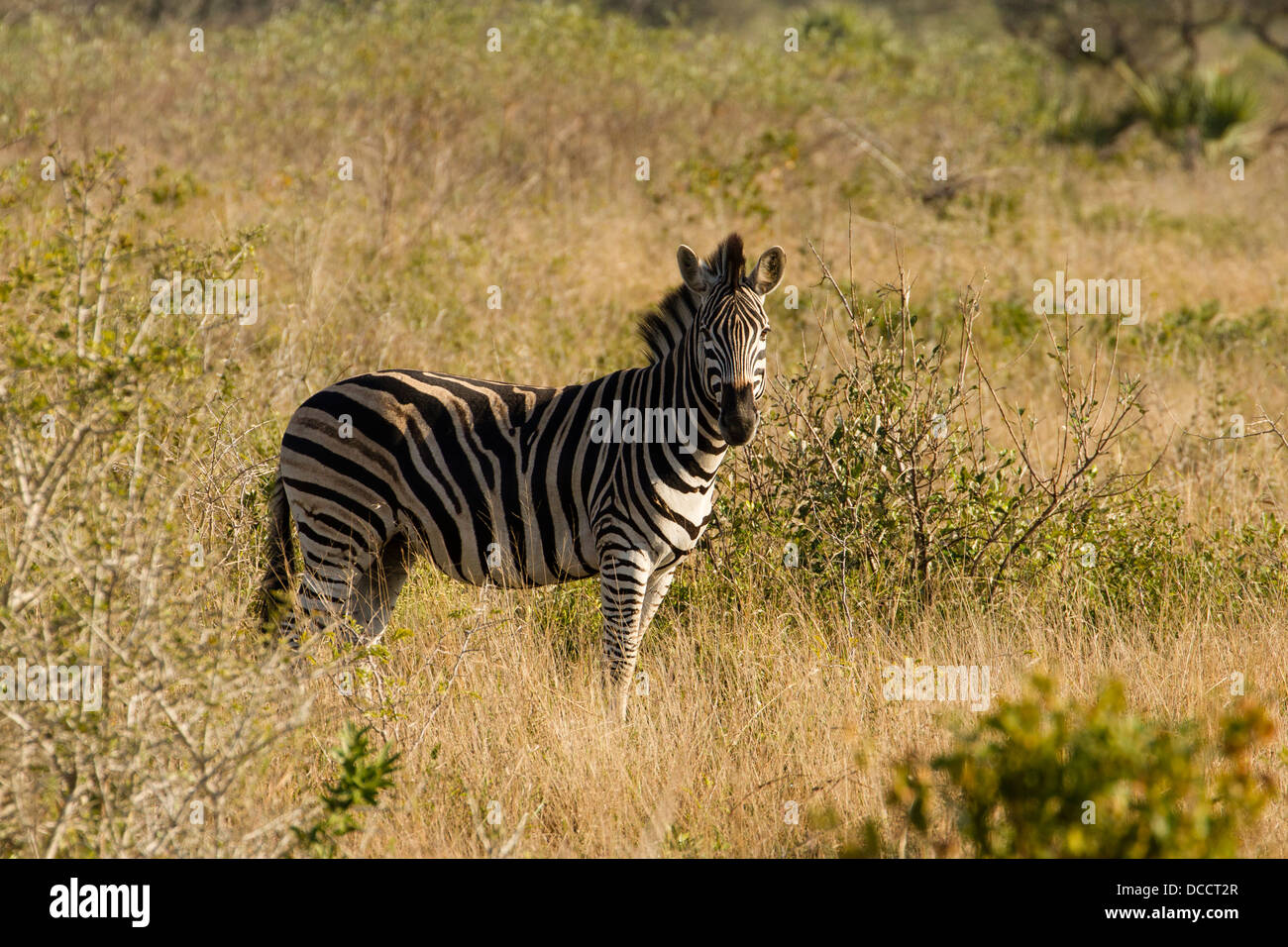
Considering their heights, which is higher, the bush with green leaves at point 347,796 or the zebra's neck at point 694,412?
the zebra's neck at point 694,412

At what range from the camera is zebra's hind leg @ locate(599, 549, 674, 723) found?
464 centimetres

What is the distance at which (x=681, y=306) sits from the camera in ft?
16.5

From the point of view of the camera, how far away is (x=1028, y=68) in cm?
2123

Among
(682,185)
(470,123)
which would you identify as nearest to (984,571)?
(682,185)

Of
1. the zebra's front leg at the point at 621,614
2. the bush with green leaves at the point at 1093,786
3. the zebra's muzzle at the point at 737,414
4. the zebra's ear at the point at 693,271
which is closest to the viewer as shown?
the bush with green leaves at the point at 1093,786

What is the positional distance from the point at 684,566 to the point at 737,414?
Result: 176 centimetres

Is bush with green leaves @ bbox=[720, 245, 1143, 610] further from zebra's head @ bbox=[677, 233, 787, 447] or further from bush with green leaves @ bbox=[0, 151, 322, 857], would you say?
bush with green leaves @ bbox=[0, 151, 322, 857]

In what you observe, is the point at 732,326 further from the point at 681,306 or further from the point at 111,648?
the point at 111,648

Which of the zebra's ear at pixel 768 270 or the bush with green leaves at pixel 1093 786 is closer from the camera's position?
the bush with green leaves at pixel 1093 786

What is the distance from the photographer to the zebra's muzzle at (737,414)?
4395 mm

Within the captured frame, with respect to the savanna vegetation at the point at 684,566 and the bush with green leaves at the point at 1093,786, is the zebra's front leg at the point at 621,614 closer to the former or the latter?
the savanna vegetation at the point at 684,566

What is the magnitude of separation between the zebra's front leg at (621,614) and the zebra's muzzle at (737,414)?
0.63m

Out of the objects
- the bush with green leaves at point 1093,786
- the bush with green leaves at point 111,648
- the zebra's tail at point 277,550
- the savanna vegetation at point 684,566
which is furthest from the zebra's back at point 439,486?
the bush with green leaves at point 1093,786
